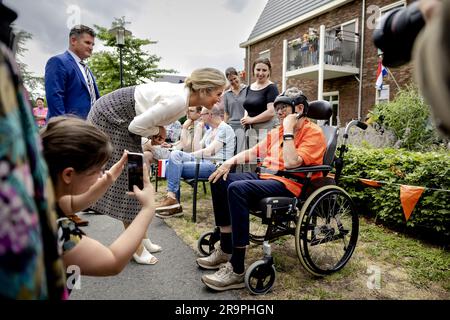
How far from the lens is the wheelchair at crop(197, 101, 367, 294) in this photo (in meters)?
2.22

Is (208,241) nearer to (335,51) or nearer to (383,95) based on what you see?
(383,95)

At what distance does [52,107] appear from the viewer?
10.7ft

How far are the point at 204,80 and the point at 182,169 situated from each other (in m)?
2.14

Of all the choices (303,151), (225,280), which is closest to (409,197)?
(303,151)

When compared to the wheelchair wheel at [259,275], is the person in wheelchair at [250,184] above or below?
above

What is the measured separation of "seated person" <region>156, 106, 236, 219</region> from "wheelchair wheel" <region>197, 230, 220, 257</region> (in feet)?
4.05

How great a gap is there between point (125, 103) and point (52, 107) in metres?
1.38

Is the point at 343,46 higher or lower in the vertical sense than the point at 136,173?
higher

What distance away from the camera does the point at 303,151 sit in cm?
250

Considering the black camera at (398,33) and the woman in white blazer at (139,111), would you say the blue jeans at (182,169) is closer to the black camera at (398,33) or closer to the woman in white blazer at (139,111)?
the woman in white blazer at (139,111)

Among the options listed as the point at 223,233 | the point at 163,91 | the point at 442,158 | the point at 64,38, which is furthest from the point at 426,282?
the point at 64,38

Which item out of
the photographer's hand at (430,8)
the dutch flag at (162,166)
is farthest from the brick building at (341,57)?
the photographer's hand at (430,8)

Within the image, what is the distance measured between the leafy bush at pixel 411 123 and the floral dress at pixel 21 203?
250 inches

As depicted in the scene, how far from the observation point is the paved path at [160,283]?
2174mm
